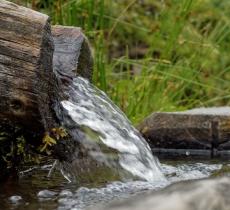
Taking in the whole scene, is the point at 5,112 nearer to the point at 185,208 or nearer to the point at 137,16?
the point at 185,208

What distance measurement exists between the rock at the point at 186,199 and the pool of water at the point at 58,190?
830 mm

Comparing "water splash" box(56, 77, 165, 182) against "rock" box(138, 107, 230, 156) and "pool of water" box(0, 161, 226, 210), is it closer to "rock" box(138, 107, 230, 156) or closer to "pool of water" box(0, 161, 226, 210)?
"pool of water" box(0, 161, 226, 210)

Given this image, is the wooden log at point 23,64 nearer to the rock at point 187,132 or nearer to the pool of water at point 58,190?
the pool of water at point 58,190

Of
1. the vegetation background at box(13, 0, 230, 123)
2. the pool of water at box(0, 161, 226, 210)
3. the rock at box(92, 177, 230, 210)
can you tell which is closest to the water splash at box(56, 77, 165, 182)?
the pool of water at box(0, 161, 226, 210)

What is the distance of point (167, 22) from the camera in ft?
18.4

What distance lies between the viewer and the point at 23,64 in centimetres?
256

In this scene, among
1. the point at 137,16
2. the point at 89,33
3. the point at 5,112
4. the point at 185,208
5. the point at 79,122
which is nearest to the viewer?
the point at 185,208

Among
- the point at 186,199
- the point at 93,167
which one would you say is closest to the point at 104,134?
the point at 93,167

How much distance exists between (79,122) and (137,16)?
446 centimetres

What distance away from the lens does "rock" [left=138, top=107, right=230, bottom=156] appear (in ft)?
13.2

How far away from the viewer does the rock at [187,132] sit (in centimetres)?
402

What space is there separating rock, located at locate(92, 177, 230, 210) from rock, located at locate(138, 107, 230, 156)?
2.25 metres

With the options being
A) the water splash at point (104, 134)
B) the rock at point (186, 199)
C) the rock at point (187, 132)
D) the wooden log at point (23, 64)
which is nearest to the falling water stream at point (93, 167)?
the water splash at point (104, 134)

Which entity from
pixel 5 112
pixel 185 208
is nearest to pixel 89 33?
pixel 5 112
